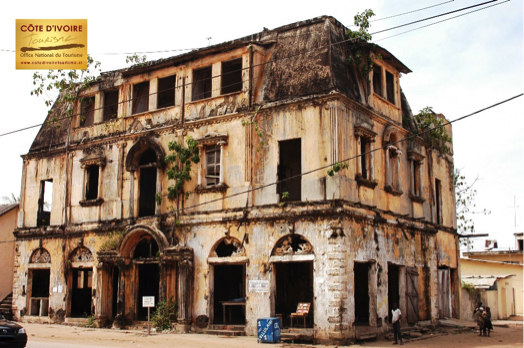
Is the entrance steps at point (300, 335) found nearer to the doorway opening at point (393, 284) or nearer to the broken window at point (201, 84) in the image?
the doorway opening at point (393, 284)

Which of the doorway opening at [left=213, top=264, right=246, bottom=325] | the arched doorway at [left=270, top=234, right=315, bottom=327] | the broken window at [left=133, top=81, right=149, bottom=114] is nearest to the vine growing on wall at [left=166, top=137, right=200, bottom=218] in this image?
the broken window at [left=133, top=81, right=149, bottom=114]

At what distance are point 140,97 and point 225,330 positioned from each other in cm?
1018

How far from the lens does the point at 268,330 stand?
17.7 m

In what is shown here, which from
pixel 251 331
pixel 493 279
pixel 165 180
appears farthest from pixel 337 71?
pixel 493 279

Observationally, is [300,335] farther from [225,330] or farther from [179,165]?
[179,165]

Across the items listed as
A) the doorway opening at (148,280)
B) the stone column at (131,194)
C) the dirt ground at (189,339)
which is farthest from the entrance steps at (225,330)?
the stone column at (131,194)

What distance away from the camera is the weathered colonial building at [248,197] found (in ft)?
63.0

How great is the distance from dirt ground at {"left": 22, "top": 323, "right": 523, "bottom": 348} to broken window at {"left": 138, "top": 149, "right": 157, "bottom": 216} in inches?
195

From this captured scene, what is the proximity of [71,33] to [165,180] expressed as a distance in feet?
21.4

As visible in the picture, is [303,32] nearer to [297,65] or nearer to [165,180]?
[297,65]

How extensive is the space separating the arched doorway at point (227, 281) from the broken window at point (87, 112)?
8.50m

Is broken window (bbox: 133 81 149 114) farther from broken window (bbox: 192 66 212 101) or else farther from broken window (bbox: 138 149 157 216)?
broken window (bbox: 192 66 212 101)

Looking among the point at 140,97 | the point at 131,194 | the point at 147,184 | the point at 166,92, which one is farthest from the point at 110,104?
the point at 131,194

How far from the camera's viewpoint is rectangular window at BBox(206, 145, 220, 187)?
21.5m
